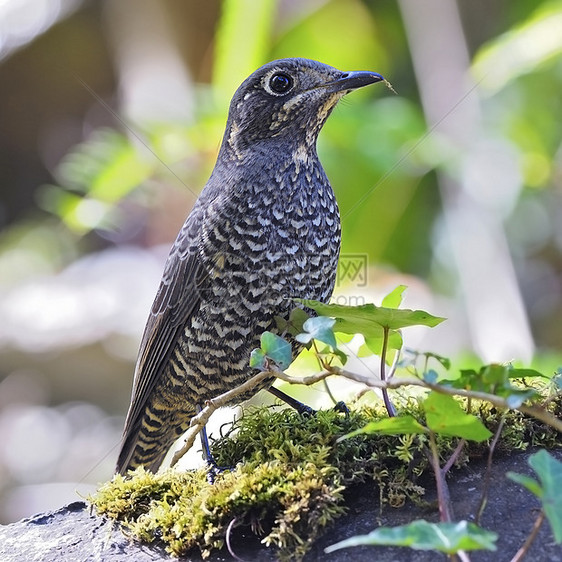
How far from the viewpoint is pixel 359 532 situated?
6.84 ft

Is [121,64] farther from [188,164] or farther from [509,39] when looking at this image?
[509,39]

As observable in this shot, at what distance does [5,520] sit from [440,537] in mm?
5312

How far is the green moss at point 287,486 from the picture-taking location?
2.10 meters

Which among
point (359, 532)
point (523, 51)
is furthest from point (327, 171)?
point (359, 532)

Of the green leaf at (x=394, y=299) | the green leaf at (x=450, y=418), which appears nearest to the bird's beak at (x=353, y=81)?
the green leaf at (x=394, y=299)

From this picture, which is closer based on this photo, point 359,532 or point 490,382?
point 490,382

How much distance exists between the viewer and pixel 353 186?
206 inches

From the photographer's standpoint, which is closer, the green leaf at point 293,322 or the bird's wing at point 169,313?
the green leaf at point 293,322

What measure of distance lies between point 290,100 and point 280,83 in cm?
9

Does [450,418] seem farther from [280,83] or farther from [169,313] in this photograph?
[280,83]

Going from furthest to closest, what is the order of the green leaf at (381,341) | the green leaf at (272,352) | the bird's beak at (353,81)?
the bird's beak at (353,81) < the green leaf at (381,341) < the green leaf at (272,352)

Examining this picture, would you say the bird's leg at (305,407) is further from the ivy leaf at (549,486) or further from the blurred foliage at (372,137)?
the blurred foliage at (372,137)

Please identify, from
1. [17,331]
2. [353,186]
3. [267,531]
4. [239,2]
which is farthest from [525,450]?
[17,331]

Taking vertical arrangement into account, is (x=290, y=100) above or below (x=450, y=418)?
above
